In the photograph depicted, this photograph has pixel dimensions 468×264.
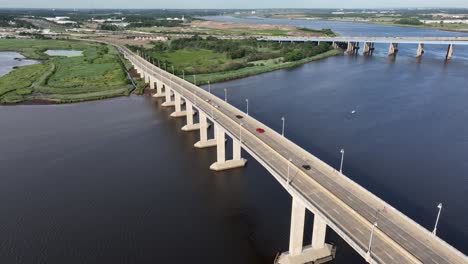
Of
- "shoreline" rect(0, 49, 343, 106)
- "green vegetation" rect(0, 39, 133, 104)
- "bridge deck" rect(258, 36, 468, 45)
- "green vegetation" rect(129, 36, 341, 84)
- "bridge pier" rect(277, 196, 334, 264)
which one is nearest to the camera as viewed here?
"bridge pier" rect(277, 196, 334, 264)

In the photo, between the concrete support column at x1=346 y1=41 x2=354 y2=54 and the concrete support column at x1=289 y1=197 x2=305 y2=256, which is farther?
the concrete support column at x1=346 y1=41 x2=354 y2=54

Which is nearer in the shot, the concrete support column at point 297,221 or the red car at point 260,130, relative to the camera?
the concrete support column at point 297,221

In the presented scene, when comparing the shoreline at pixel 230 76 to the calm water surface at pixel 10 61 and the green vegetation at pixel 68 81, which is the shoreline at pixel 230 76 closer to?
the green vegetation at pixel 68 81

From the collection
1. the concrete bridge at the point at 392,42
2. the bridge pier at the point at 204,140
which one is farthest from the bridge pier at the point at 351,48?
the bridge pier at the point at 204,140

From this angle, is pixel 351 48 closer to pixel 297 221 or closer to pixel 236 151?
pixel 236 151

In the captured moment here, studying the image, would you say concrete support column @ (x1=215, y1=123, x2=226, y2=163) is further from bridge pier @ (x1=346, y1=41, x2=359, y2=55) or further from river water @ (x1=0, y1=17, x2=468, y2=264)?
bridge pier @ (x1=346, y1=41, x2=359, y2=55)

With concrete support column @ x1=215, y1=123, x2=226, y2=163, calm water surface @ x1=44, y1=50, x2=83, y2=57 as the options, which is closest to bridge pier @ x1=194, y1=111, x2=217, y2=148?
concrete support column @ x1=215, y1=123, x2=226, y2=163

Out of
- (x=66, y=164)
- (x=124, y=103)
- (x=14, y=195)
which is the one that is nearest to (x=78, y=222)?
(x=14, y=195)
